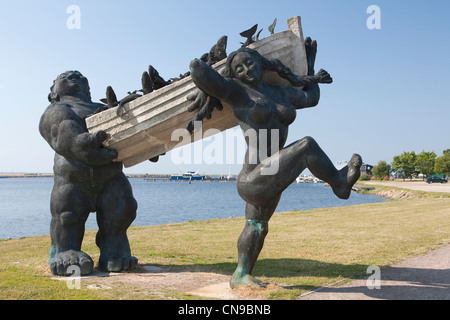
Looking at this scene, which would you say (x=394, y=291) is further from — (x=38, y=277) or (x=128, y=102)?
(x=38, y=277)

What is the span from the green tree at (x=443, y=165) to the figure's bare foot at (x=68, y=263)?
192 ft

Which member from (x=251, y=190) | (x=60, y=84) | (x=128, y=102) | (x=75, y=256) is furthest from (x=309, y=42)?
(x=75, y=256)

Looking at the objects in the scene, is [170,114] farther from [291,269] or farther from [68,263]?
[291,269]

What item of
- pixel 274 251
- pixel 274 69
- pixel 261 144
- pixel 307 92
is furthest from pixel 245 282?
pixel 274 251

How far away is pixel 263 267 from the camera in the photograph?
583 cm

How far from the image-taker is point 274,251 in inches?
283

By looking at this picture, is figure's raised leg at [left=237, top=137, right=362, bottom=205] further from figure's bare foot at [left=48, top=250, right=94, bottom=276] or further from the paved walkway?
figure's bare foot at [left=48, top=250, right=94, bottom=276]

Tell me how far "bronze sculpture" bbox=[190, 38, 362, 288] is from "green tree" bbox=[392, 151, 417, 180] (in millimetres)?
63953

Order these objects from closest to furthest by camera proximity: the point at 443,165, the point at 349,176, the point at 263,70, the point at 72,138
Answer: the point at 349,176 → the point at 263,70 → the point at 72,138 → the point at 443,165

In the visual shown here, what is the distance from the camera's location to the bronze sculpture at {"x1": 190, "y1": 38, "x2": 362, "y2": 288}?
13.5 ft

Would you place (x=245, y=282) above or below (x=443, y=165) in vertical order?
below

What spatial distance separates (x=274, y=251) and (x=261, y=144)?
337 centimetres
